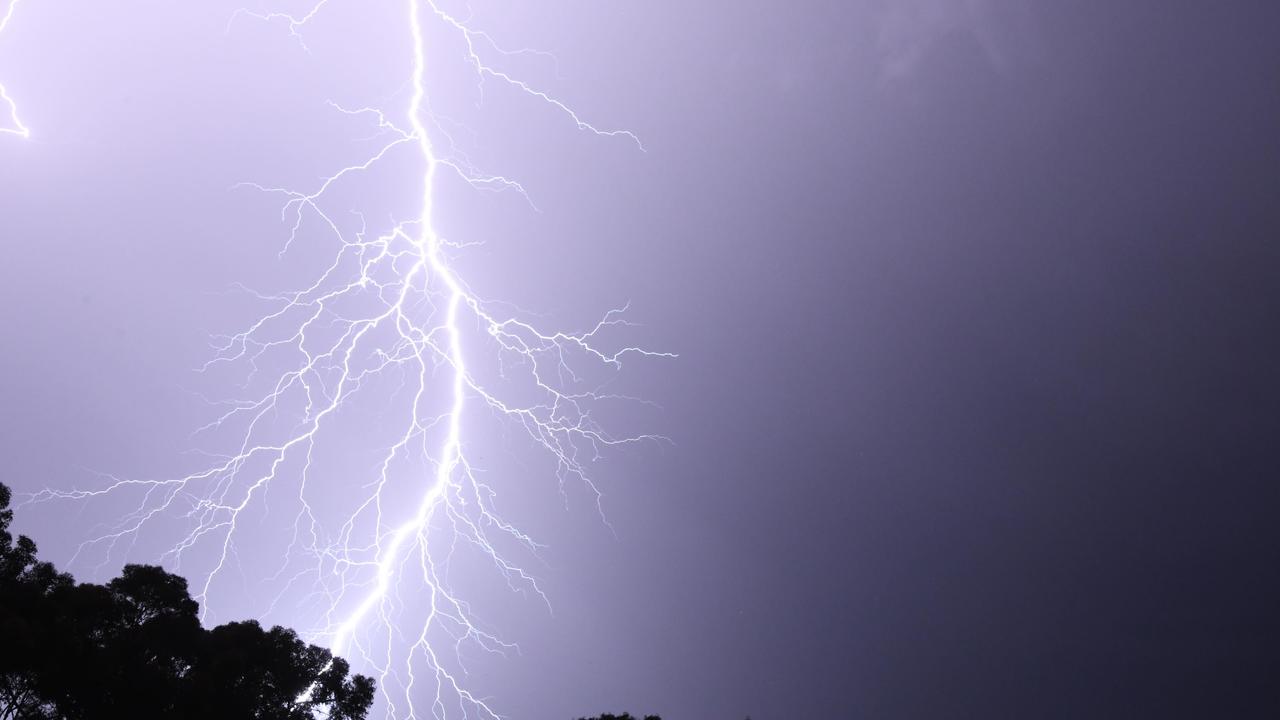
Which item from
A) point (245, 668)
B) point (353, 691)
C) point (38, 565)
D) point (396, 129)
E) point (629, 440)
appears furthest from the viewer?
point (629, 440)

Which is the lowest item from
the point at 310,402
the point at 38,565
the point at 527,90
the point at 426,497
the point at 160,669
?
the point at 160,669

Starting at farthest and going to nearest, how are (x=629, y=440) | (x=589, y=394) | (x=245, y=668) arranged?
(x=629, y=440)
(x=589, y=394)
(x=245, y=668)

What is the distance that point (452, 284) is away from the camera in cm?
1739

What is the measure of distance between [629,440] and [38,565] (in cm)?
2244

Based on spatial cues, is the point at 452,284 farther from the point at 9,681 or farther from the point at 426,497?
the point at 9,681

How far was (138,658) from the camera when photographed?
855 cm

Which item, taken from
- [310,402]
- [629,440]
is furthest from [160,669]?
[629,440]

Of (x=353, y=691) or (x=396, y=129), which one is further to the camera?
(x=396, y=129)

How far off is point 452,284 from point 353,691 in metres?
9.82

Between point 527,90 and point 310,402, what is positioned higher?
point 527,90

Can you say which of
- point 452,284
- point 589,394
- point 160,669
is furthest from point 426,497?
point 160,669

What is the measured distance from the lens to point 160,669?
865 centimetres

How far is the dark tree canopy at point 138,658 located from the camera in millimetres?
7371

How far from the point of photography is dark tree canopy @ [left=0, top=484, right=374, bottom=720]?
737 centimetres
